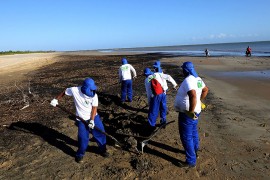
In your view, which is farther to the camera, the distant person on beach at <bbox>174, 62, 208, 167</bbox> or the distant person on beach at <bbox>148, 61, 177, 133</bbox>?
the distant person on beach at <bbox>148, 61, 177, 133</bbox>

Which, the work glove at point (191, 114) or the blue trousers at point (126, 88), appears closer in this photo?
the work glove at point (191, 114)

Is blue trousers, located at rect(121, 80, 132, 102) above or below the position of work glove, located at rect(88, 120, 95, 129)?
below

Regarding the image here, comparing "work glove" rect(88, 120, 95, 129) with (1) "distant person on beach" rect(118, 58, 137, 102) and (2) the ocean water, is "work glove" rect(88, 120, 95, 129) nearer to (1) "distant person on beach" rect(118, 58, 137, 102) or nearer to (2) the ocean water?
(1) "distant person on beach" rect(118, 58, 137, 102)

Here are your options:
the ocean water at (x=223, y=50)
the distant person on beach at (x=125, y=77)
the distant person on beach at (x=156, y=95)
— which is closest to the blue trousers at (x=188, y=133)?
the distant person on beach at (x=156, y=95)

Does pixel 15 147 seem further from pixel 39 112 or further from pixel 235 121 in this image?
pixel 235 121

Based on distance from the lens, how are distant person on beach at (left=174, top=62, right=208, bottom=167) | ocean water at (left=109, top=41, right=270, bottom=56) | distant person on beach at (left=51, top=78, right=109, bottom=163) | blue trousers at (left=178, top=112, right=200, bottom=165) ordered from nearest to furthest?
distant person on beach at (left=174, top=62, right=208, bottom=167) < blue trousers at (left=178, top=112, right=200, bottom=165) < distant person on beach at (left=51, top=78, right=109, bottom=163) < ocean water at (left=109, top=41, right=270, bottom=56)

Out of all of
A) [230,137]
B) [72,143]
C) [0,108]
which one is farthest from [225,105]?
[0,108]

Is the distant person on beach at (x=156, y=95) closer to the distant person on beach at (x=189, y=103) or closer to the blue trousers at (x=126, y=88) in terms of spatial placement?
the distant person on beach at (x=189, y=103)

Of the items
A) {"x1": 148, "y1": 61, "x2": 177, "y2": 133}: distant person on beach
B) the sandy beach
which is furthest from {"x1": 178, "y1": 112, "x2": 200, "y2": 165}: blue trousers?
{"x1": 148, "y1": 61, "x2": 177, "y2": 133}: distant person on beach

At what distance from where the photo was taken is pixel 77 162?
601 centimetres

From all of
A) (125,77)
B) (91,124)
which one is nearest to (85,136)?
(91,124)

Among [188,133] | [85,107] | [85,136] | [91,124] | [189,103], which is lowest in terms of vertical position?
[85,136]

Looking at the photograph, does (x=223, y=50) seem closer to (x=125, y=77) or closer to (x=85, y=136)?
(x=125, y=77)

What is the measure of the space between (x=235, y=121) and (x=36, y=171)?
→ 5.65 meters
